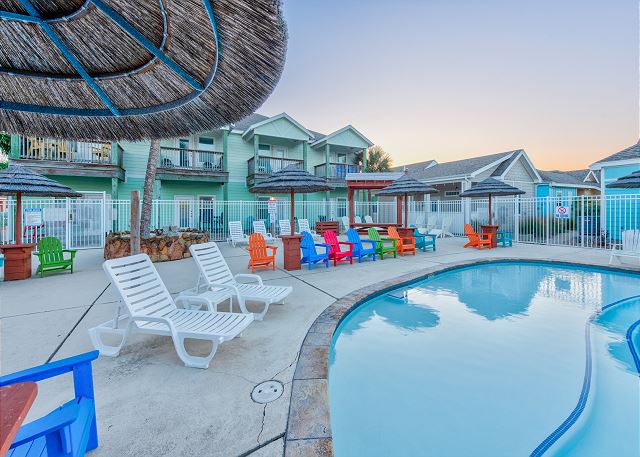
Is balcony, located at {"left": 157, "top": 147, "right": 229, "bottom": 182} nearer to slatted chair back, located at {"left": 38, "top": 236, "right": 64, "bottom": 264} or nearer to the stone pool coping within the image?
slatted chair back, located at {"left": 38, "top": 236, "right": 64, "bottom": 264}

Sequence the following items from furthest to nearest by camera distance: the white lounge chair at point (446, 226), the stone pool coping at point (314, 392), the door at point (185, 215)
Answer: the white lounge chair at point (446, 226), the door at point (185, 215), the stone pool coping at point (314, 392)

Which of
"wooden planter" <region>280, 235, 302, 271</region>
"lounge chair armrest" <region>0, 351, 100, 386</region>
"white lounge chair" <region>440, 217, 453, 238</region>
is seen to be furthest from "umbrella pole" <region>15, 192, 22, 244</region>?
"white lounge chair" <region>440, 217, 453, 238</region>

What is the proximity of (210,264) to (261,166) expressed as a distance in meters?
14.3

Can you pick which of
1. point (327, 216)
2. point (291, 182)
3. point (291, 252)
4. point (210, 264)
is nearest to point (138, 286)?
point (210, 264)

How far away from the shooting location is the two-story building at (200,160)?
13078 mm

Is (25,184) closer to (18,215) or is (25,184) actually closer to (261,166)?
(18,215)

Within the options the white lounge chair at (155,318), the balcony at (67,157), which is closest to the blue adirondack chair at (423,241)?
the white lounge chair at (155,318)

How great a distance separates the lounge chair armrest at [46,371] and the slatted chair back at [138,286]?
1.41 meters

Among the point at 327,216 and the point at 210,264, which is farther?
the point at 327,216

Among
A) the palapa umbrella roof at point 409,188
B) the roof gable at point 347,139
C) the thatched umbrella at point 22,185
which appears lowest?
the thatched umbrella at point 22,185

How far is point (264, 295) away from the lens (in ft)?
13.8

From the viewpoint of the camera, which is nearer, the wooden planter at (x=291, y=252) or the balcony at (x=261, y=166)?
the wooden planter at (x=291, y=252)

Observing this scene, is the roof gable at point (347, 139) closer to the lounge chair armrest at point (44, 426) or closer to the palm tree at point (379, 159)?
the palm tree at point (379, 159)

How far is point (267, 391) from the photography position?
2.44 m
